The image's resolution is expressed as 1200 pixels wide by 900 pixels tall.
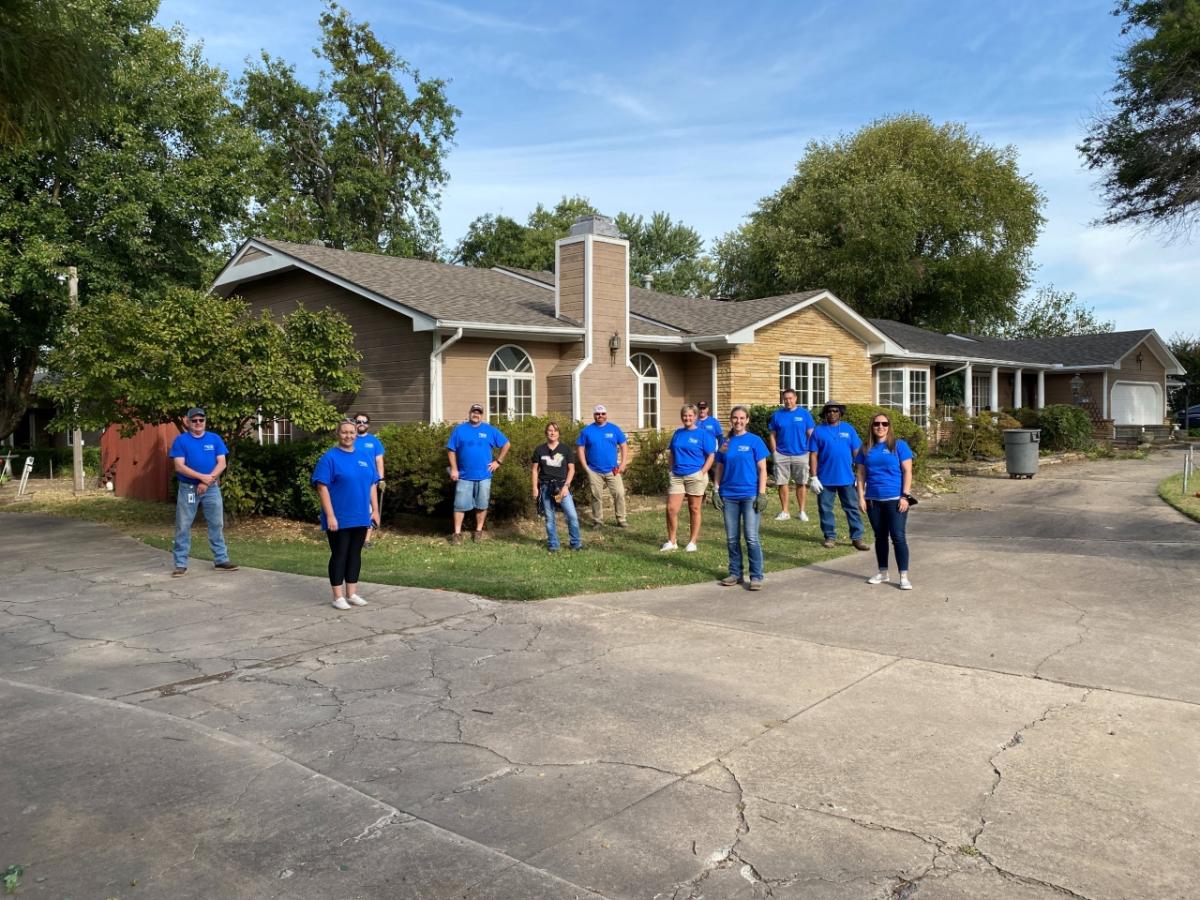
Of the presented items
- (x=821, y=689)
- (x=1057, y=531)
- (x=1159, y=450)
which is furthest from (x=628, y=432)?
(x=1159, y=450)

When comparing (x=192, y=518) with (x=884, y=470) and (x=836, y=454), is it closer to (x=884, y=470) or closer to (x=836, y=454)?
(x=884, y=470)

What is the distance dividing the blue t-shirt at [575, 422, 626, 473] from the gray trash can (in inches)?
444

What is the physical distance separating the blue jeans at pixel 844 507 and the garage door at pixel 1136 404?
92.4 ft

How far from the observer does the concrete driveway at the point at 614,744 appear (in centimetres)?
350

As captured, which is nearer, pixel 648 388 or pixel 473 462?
pixel 473 462

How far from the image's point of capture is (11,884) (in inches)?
133

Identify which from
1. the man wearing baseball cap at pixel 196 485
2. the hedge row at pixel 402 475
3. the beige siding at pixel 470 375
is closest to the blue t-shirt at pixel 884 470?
the hedge row at pixel 402 475

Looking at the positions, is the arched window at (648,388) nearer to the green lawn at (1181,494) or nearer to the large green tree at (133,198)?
the green lawn at (1181,494)

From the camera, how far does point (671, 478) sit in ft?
35.5

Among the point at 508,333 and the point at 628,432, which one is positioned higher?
the point at 508,333

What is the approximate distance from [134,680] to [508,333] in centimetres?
1072

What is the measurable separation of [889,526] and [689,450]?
8.76ft

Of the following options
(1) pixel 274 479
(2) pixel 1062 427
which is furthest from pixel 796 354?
(1) pixel 274 479

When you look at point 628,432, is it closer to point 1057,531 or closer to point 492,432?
point 492,432
